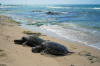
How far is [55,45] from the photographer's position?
6293 millimetres

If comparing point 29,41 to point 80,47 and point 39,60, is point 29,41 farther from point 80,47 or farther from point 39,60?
point 80,47

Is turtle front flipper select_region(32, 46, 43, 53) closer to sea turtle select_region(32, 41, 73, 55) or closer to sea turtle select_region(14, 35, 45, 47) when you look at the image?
sea turtle select_region(32, 41, 73, 55)

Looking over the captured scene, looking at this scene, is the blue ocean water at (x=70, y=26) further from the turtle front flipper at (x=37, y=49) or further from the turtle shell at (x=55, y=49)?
the turtle front flipper at (x=37, y=49)

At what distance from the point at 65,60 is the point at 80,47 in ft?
7.15

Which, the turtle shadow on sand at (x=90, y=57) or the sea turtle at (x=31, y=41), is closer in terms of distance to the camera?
the turtle shadow on sand at (x=90, y=57)

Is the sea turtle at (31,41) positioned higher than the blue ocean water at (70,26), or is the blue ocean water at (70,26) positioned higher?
the sea turtle at (31,41)

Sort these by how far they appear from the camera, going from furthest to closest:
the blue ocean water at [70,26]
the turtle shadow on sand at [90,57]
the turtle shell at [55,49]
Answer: the blue ocean water at [70,26]
the turtle shell at [55,49]
the turtle shadow on sand at [90,57]

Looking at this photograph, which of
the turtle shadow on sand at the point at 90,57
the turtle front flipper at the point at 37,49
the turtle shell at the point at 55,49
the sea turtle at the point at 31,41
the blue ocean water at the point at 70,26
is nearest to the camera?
the turtle shadow on sand at the point at 90,57

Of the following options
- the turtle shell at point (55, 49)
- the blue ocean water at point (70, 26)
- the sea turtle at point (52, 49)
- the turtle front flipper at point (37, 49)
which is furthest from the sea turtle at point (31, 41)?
the blue ocean water at point (70, 26)

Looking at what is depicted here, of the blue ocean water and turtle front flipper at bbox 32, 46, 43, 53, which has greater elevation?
turtle front flipper at bbox 32, 46, 43, 53

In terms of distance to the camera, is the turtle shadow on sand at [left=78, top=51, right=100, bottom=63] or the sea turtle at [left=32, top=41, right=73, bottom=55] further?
the sea turtle at [left=32, top=41, right=73, bottom=55]

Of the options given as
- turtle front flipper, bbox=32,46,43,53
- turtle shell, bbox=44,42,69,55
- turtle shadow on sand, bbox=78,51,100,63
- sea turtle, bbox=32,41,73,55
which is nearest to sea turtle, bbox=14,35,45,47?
turtle front flipper, bbox=32,46,43,53

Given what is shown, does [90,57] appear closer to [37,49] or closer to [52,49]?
[52,49]

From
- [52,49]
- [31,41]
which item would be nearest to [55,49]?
[52,49]
